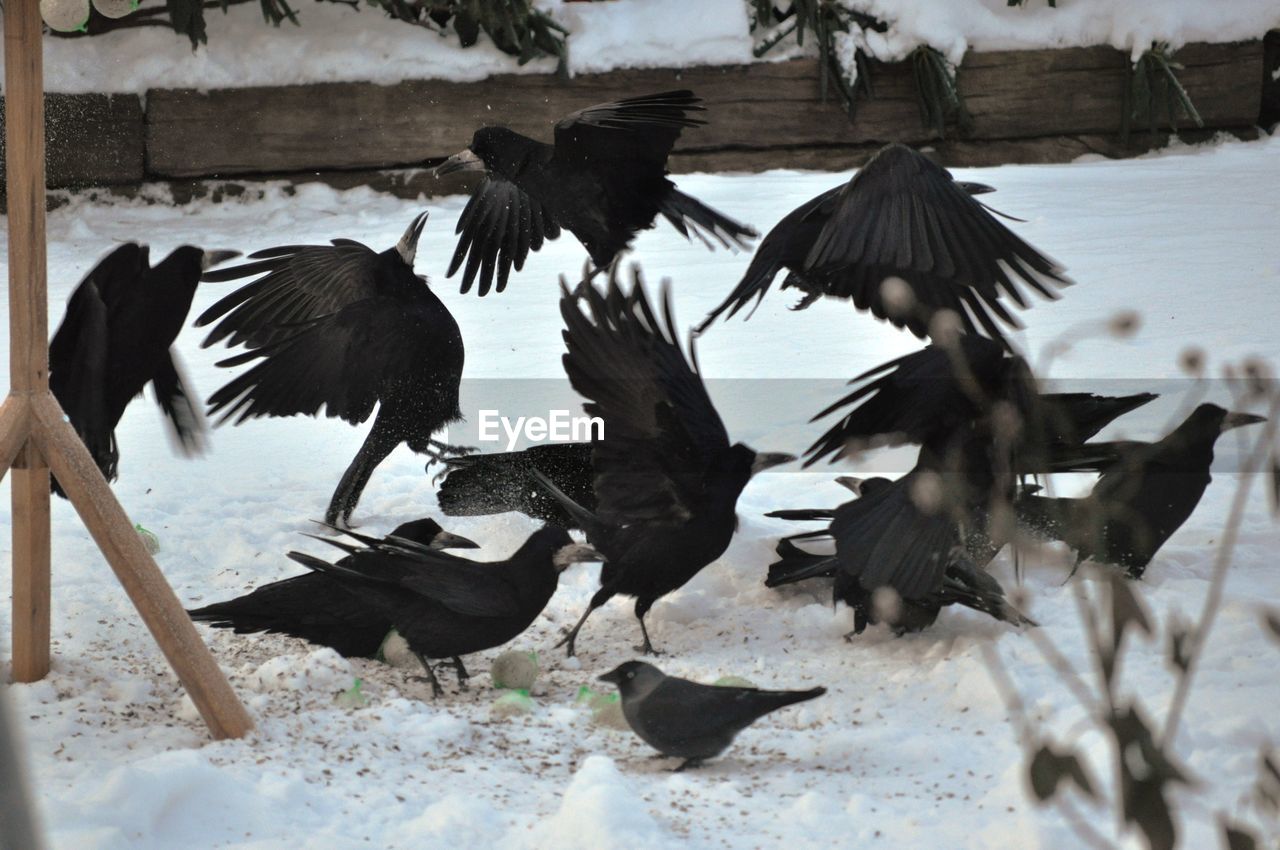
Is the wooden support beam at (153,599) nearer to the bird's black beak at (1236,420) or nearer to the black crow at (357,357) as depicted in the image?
the black crow at (357,357)

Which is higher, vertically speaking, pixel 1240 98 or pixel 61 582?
pixel 1240 98

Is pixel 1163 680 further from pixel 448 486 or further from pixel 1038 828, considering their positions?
pixel 448 486

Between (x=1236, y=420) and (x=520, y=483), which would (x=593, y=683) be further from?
(x=1236, y=420)

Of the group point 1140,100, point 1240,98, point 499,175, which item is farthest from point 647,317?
point 1240,98

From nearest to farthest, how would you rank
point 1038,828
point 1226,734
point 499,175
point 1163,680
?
point 1038,828 → point 1226,734 → point 1163,680 → point 499,175

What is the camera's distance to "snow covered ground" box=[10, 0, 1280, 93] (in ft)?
20.7

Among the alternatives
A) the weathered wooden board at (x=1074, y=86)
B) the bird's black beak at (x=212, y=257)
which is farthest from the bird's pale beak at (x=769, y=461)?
the weathered wooden board at (x=1074, y=86)

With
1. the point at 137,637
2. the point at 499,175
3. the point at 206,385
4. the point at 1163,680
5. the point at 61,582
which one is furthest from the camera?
the point at 206,385

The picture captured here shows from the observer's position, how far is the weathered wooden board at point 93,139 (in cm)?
619

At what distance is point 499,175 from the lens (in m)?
3.42

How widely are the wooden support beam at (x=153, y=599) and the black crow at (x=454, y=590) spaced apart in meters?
0.29

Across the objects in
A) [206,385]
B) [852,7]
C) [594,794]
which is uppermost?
[852,7]

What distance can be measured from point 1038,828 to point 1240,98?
19.6 ft

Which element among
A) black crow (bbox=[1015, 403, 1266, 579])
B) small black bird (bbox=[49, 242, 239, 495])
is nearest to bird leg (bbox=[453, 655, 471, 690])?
small black bird (bbox=[49, 242, 239, 495])
